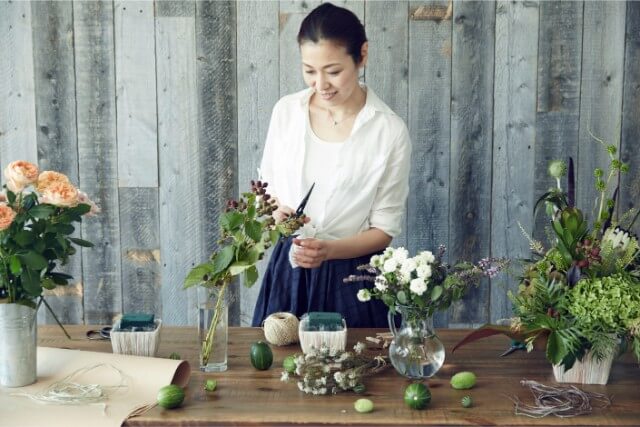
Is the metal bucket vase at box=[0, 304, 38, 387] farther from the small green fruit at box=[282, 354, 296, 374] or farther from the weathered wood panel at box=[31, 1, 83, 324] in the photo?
the weathered wood panel at box=[31, 1, 83, 324]

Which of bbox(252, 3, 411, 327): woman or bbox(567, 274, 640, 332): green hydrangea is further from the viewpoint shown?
bbox(252, 3, 411, 327): woman

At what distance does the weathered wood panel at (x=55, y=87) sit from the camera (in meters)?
3.14

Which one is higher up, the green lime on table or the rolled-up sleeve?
the rolled-up sleeve

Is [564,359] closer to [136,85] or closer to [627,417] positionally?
[627,417]

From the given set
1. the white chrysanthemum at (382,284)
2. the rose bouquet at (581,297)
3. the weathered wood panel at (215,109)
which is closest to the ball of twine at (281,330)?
the white chrysanthemum at (382,284)

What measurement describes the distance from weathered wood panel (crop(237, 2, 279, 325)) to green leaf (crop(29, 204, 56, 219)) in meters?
1.56

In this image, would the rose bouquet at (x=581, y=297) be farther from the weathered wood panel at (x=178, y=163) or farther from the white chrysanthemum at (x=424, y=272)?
the weathered wood panel at (x=178, y=163)

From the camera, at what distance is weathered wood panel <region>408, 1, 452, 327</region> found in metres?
3.09

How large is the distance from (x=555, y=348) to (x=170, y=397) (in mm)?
813

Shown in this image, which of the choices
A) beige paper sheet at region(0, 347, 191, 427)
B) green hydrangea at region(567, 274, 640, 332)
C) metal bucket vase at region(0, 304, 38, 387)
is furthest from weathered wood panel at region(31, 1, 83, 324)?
green hydrangea at region(567, 274, 640, 332)

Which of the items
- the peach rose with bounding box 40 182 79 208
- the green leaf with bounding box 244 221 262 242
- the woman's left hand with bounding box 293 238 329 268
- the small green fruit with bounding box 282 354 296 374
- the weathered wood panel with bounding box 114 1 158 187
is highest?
the weathered wood panel with bounding box 114 1 158 187

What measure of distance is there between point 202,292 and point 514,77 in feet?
5.87

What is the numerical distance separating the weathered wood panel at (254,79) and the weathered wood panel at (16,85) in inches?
32.8

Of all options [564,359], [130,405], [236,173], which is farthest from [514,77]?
[130,405]
